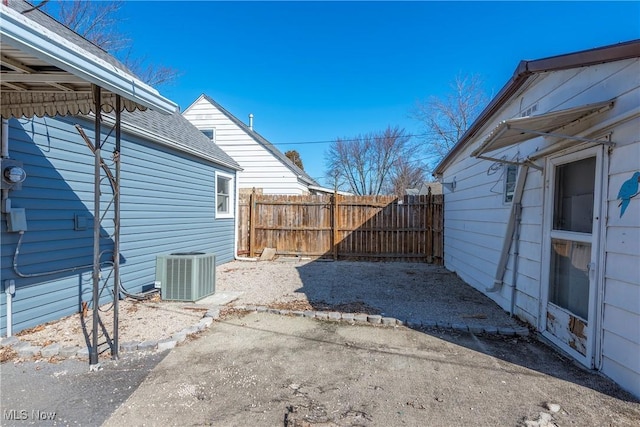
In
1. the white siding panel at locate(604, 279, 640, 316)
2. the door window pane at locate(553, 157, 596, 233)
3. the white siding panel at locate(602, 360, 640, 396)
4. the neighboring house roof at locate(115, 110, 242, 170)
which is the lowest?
the white siding panel at locate(602, 360, 640, 396)

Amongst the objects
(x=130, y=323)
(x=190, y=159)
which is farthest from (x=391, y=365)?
(x=190, y=159)

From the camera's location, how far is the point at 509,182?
481 cm

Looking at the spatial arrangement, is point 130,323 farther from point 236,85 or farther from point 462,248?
point 236,85

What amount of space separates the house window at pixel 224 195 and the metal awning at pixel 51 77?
200 inches

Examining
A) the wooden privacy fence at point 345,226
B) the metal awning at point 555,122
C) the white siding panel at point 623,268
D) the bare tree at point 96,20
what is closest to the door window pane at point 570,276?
the white siding panel at point 623,268

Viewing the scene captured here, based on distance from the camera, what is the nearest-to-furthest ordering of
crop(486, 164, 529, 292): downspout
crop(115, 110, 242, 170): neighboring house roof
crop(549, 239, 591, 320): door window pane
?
crop(549, 239, 591, 320): door window pane → crop(486, 164, 529, 292): downspout → crop(115, 110, 242, 170): neighboring house roof

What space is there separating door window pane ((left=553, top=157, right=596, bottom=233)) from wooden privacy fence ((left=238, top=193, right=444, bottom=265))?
5.21m

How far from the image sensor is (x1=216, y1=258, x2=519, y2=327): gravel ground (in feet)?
14.7

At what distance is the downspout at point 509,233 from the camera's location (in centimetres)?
416

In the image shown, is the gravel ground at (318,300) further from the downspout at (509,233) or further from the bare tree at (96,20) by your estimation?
the bare tree at (96,20)

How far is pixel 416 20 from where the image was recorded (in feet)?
27.1

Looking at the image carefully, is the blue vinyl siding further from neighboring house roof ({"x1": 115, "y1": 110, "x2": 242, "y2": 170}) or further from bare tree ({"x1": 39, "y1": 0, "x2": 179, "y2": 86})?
bare tree ({"x1": 39, "y1": 0, "x2": 179, "y2": 86})

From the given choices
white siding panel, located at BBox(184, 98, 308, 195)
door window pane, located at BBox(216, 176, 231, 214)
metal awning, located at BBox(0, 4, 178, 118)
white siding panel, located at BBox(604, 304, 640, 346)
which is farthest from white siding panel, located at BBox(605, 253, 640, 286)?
white siding panel, located at BBox(184, 98, 308, 195)

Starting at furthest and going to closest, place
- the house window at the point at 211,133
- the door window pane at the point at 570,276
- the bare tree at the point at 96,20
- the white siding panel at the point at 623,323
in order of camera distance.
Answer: the house window at the point at 211,133
the bare tree at the point at 96,20
the door window pane at the point at 570,276
the white siding panel at the point at 623,323
